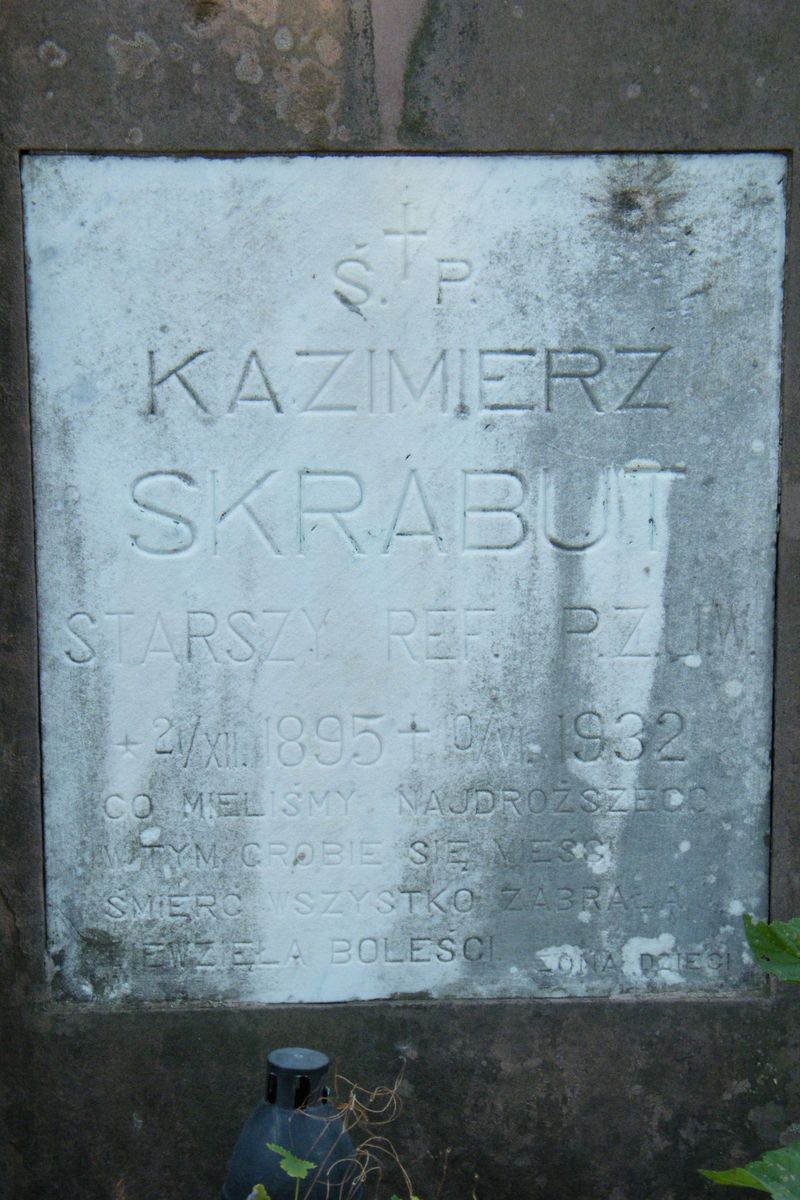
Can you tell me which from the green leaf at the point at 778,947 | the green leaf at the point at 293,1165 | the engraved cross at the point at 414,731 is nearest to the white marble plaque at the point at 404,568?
the engraved cross at the point at 414,731

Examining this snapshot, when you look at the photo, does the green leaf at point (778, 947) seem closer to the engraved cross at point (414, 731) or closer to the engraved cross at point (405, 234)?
the engraved cross at point (414, 731)

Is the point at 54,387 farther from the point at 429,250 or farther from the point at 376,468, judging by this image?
the point at 429,250

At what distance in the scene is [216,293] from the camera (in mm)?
2340

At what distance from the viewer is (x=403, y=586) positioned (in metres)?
2.42

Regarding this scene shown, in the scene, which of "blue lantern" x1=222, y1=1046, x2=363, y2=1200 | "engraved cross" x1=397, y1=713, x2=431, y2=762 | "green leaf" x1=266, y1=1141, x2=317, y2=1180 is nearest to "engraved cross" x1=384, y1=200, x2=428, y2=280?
"engraved cross" x1=397, y1=713, x2=431, y2=762

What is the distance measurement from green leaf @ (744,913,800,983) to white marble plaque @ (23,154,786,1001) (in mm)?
598

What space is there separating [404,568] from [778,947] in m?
1.08

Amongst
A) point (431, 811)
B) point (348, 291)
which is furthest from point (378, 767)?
point (348, 291)

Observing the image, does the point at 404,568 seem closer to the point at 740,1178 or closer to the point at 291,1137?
the point at 291,1137

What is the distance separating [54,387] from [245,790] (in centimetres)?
98

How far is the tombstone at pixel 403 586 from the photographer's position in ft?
7.54

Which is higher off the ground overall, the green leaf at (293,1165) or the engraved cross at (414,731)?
the engraved cross at (414,731)

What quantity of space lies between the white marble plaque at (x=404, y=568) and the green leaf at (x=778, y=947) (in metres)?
0.60

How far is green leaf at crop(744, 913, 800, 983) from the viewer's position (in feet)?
5.89
